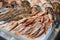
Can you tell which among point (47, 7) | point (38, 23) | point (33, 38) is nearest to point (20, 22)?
point (38, 23)

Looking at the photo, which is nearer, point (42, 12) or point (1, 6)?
point (42, 12)

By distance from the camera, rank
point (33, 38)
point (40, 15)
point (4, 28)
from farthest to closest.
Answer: point (40, 15) → point (4, 28) → point (33, 38)

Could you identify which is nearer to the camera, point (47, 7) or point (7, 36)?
point (7, 36)

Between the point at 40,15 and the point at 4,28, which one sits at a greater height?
the point at 40,15

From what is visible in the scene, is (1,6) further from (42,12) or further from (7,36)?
(7,36)

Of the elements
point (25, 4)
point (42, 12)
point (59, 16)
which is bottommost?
point (59, 16)

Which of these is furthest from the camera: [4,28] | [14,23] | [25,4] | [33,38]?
[25,4]

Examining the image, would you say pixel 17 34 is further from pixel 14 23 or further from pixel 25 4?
pixel 25 4

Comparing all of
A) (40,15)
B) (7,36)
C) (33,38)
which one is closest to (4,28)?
(7,36)

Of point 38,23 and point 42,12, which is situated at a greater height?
point 42,12
